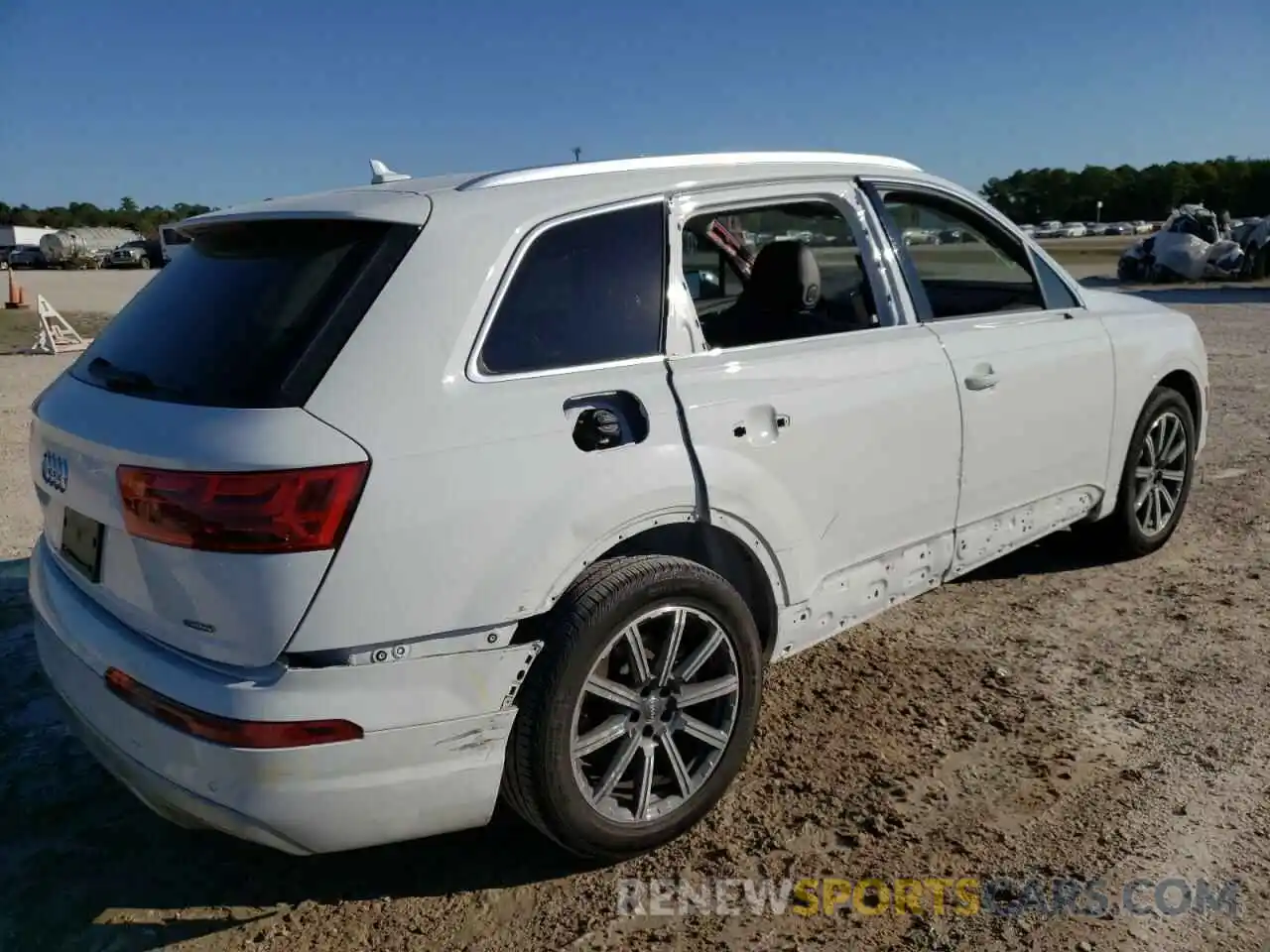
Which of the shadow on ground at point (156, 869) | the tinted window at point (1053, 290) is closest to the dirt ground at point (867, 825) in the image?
the shadow on ground at point (156, 869)

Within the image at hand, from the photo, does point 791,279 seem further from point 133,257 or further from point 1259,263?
point 133,257

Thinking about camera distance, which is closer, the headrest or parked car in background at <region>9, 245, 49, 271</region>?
the headrest

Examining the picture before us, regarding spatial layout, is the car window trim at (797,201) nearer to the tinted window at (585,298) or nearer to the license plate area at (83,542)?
the tinted window at (585,298)

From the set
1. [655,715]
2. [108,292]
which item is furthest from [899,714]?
[108,292]

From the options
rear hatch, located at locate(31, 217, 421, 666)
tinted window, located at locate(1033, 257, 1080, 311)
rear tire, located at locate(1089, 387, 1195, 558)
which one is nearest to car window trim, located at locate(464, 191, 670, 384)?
rear hatch, located at locate(31, 217, 421, 666)

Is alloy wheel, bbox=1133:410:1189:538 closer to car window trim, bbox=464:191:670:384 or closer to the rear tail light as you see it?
car window trim, bbox=464:191:670:384

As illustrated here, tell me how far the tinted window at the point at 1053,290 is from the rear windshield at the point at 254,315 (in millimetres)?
2867

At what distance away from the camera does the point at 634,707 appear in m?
2.76

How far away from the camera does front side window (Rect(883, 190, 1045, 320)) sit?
3869 mm

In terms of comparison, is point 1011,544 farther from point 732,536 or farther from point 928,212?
point 732,536

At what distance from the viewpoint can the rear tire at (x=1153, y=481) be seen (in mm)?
4770

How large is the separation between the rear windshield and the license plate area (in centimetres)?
34

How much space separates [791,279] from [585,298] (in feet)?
3.70

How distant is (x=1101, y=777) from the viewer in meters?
3.19
